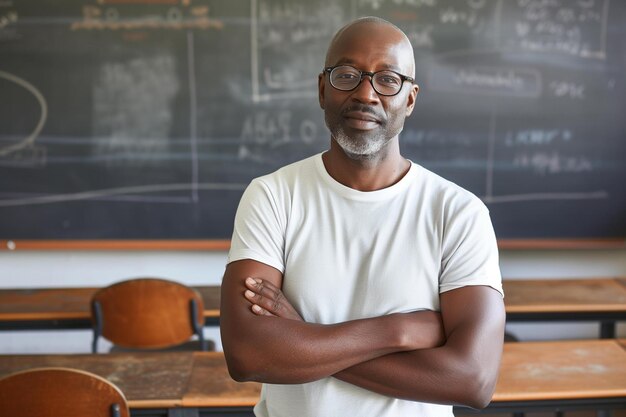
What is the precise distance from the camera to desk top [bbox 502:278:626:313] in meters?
3.21

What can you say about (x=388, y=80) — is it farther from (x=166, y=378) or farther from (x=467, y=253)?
A: (x=166, y=378)

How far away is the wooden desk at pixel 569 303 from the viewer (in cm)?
321

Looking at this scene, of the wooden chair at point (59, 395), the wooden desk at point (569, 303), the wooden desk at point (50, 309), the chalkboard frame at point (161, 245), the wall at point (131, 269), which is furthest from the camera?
the wall at point (131, 269)

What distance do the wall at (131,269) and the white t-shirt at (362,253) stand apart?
2.61 meters

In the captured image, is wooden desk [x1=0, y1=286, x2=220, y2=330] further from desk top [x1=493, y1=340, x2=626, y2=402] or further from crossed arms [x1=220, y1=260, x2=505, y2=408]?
crossed arms [x1=220, y1=260, x2=505, y2=408]

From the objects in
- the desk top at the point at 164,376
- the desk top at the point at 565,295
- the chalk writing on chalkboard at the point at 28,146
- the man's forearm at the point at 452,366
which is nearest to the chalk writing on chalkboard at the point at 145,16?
the chalk writing on chalkboard at the point at 28,146

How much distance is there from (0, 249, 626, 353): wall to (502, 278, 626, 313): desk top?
37 centimetres

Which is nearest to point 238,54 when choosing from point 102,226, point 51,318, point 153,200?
point 153,200

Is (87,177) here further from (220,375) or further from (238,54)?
(220,375)

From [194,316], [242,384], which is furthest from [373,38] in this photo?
[194,316]

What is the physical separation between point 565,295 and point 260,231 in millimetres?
2370

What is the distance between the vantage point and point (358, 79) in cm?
143

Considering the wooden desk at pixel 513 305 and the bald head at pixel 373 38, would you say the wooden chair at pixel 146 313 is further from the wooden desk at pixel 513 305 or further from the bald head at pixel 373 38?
the bald head at pixel 373 38

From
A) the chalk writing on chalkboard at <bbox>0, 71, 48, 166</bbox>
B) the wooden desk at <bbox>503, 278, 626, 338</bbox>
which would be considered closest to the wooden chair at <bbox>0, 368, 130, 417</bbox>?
the wooden desk at <bbox>503, 278, 626, 338</bbox>
